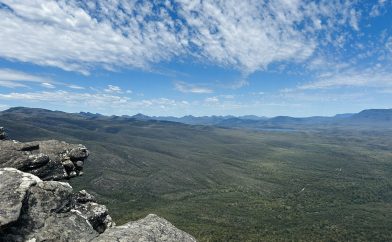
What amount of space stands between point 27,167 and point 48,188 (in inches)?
268

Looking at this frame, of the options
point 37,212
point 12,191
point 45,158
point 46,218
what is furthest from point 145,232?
point 45,158

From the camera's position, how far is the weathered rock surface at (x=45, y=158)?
3052 centimetres

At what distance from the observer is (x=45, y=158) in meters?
32.4

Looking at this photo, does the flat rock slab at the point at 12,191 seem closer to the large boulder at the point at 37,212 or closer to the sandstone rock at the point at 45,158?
the large boulder at the point at 37,212

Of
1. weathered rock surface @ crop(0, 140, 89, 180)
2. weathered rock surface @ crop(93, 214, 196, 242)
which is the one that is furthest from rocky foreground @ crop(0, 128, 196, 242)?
weathered rock surface @ crop(0, 140, 89, 180)

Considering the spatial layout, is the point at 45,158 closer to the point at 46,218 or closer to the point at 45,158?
the point at 45,158

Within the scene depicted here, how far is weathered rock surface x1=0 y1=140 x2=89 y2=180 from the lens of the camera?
100ft

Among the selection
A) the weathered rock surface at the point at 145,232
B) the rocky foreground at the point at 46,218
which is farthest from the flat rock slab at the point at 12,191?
the weathered rock surface at the point at 145,232

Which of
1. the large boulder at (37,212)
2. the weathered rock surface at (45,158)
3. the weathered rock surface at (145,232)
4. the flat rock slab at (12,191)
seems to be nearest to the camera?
the flat rock slab at (12,191)

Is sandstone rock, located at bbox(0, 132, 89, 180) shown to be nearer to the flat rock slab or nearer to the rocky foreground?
the rocky foreground

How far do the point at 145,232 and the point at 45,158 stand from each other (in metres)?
14.7

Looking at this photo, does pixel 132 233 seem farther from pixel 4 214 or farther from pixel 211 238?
pixel 211 238

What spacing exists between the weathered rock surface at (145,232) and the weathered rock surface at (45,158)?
12785 millimetres

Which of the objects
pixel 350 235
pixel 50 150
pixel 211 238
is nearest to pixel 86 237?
pixel 50 150
